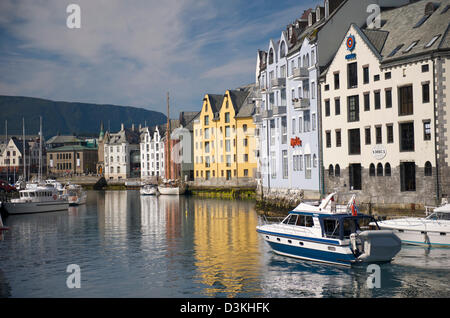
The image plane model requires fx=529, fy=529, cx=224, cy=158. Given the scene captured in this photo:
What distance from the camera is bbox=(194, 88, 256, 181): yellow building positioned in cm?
11338

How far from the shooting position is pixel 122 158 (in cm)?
19325

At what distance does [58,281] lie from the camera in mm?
31250

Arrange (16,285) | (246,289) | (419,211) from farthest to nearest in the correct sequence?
(419,211) → (16,285) → (246,289)

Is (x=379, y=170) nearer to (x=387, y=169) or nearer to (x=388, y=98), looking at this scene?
(x=387, y=169)

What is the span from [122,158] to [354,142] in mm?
146656

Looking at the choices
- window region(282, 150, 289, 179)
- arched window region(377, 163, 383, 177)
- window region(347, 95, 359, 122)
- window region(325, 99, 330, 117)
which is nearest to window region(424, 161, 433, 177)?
arched window region(377, 163, 383, 177)

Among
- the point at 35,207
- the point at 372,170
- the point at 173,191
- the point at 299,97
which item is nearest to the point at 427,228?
the point at 372,170

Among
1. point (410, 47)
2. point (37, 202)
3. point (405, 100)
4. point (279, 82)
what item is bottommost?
point (37, 202)

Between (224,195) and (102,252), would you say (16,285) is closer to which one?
(102,252)

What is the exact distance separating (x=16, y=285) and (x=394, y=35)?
4267cm

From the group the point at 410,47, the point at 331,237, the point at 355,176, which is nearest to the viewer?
the point at 331,237

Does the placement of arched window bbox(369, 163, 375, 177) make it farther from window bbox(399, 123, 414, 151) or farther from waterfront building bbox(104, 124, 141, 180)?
waterfront building bbox(104, 124, 141, 180)

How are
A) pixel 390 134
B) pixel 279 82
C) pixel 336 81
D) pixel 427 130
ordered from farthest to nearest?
pixel 279 82 < pixel 336 81 < pixel 390 134 < pixel 427 130
